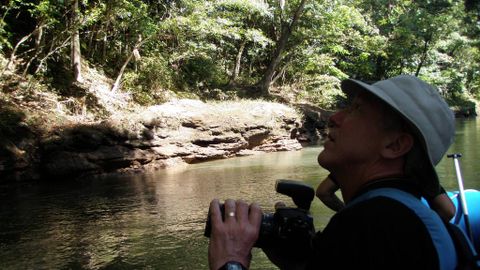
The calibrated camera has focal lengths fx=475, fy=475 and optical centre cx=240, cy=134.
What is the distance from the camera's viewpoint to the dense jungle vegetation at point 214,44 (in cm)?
1326

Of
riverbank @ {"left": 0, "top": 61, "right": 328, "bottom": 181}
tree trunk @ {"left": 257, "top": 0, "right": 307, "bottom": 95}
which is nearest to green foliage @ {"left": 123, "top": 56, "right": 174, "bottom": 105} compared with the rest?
riverbank @ {"left": 0, "top": 61, "right": 328, "bottom": 181}

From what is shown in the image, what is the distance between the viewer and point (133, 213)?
22.7 ft

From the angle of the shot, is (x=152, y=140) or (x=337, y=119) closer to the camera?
(x=337, y=119)

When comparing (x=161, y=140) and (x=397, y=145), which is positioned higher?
(x=397, y=145)

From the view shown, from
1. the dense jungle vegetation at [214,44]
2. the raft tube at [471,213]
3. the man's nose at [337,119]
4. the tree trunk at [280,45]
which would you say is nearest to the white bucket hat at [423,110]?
the man's nose at [337,119]

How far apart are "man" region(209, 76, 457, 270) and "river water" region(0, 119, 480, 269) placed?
332 centimetres

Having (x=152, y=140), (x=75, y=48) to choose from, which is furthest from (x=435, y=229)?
(x=75, y=48)

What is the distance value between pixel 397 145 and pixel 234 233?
0.45 metres

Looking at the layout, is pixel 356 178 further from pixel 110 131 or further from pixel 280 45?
pixel 280 45

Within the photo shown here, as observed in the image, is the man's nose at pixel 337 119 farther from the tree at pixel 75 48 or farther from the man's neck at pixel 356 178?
the tree at pixel 75 48

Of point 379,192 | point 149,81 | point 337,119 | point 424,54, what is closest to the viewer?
point 379,192

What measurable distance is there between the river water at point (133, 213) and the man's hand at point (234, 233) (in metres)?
3.31

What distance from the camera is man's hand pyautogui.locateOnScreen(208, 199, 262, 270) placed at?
1.14 m

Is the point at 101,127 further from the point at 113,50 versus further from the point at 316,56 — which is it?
the point at 316,56
